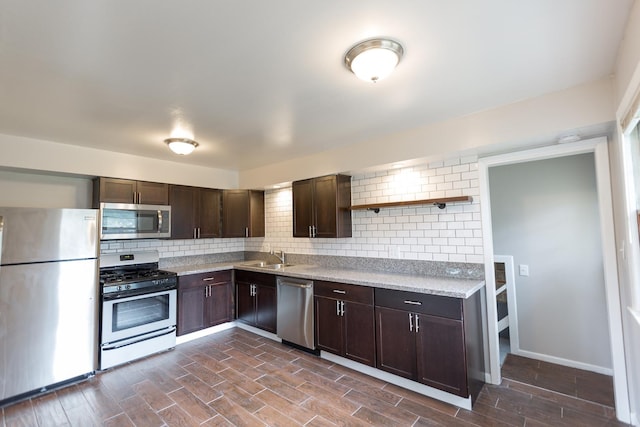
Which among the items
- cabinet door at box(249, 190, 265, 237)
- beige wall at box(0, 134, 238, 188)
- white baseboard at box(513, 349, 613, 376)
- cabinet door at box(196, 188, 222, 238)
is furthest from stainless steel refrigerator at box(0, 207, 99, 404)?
white baseboard at box(513, 349, 613, 376)

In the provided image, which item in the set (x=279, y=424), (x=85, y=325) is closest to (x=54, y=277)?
(x=85, y=325)

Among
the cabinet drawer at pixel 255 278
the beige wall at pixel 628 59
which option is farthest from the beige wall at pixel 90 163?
the beige wall at pixel 628 59

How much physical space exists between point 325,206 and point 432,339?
1919 millimetres

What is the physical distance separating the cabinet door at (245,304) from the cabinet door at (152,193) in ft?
5.18

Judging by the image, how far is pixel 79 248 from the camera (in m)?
3.02

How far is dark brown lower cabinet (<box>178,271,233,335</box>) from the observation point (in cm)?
390

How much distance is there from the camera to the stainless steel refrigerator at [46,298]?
104 inches

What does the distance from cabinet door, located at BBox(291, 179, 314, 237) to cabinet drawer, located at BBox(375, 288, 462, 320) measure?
1.45 meters

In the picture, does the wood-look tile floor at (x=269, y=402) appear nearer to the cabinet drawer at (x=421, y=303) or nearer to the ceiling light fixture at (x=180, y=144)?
the cabinet drawer at (x=421, y=303)

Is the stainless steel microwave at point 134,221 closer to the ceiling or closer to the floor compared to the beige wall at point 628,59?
closer to the floor

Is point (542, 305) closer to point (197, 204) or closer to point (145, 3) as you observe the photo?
point (145, 3)

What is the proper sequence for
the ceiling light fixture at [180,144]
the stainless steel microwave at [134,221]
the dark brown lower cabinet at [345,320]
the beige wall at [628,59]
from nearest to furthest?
the beige wall at [628,59], the dark brown lower cabinet at [345,320], the ceiling light fixture at [180,144], the stainless steel microwave at [134,221]

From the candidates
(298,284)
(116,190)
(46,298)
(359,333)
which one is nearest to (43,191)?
(116,190)

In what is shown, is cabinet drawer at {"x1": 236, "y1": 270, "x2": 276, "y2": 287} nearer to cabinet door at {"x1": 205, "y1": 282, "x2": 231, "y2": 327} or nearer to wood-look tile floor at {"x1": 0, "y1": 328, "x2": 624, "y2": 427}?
cabinet door at {"x1": 205, "y1": 282, "x2": 231, "y2": 327}
